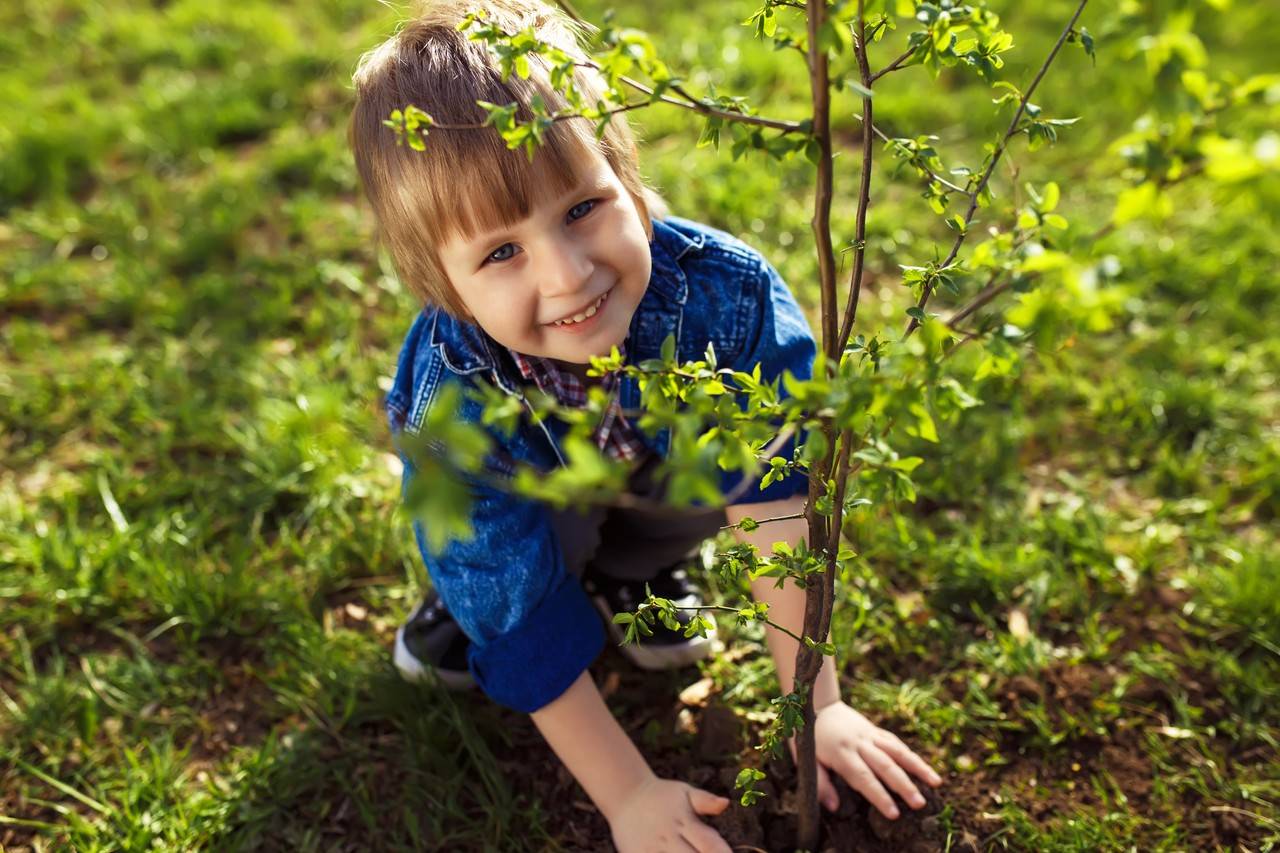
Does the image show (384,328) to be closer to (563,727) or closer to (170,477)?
(170,477)

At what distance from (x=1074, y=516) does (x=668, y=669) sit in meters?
1.04

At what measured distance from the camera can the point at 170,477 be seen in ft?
9.09

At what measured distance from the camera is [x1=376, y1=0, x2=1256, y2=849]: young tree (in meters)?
0.93

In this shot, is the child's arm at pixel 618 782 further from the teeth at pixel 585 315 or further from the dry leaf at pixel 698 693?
the teeth at pixel 585 315

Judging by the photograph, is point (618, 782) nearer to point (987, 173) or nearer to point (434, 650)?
point (434, 650)

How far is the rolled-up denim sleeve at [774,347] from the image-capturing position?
2.00 m

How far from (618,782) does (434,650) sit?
53 cm

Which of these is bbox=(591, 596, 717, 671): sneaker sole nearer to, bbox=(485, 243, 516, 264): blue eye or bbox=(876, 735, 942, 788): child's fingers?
bbox=(876, 735, 942, 788): child's fingers

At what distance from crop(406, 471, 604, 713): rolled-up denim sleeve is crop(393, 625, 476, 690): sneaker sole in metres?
0.29

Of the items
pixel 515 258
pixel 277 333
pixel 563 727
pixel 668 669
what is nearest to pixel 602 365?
pixel 515 258

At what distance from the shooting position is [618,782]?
1923 millimetres

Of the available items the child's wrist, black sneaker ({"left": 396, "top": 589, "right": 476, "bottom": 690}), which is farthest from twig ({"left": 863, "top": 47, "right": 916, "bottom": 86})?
black sneaker ({"left": 396, "top": 589, "right": 476, "bottom": 690})

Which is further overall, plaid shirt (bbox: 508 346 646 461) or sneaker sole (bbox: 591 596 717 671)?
sneaker sole (bbox: 591 596 717 671)

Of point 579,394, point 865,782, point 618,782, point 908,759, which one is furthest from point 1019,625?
point 579,394
